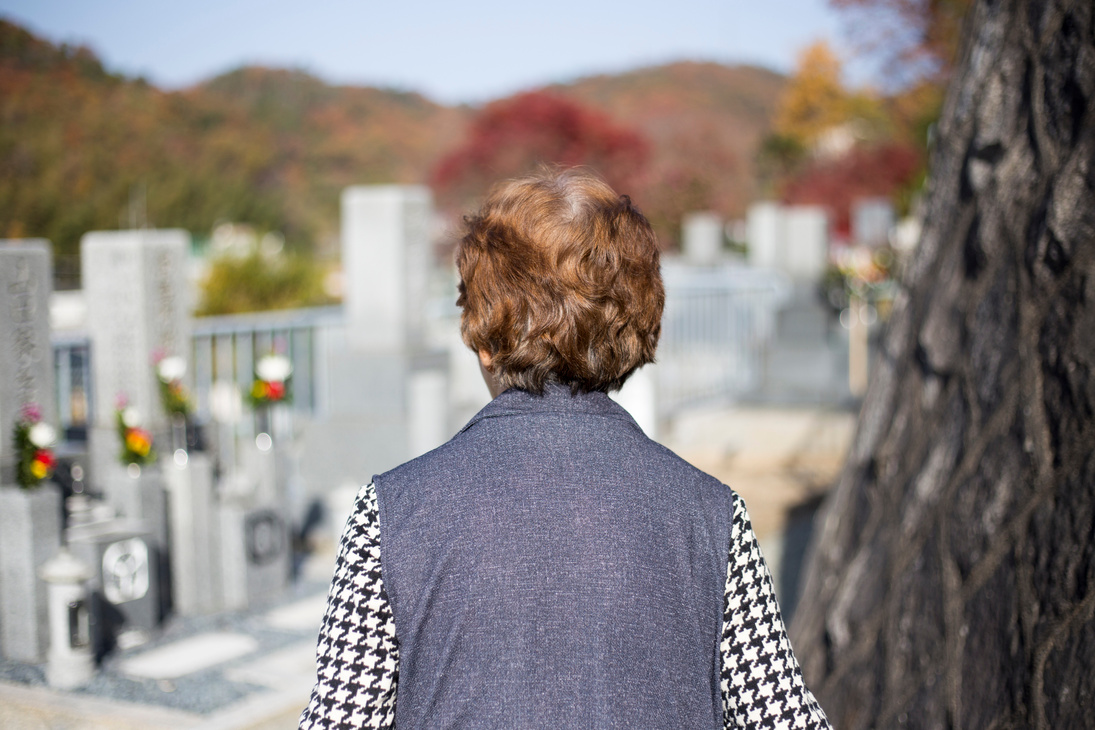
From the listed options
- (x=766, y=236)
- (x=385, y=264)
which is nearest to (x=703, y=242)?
(x=766, y=236)

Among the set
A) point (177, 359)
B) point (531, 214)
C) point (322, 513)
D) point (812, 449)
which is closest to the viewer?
point (531, 214)

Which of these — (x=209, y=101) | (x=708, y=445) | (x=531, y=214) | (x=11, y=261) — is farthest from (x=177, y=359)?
(x=209, y=101)

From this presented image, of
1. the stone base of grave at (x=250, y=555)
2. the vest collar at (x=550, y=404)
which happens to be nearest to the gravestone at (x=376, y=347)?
the stone base of grave at (x=250, y=555)

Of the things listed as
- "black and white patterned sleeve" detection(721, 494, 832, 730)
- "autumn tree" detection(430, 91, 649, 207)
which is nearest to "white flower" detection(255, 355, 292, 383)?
"black and white patterned sleeve" detection(721, 494, 832, 730)

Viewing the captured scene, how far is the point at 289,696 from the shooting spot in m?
4.27

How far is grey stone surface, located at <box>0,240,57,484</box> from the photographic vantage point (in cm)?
484

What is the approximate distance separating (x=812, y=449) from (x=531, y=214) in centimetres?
869

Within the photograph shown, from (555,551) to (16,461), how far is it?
4.36m

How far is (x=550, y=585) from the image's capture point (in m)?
1.32

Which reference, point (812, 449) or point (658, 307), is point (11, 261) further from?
point (812, 449)

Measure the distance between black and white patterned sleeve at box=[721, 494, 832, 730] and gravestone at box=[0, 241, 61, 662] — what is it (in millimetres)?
4137

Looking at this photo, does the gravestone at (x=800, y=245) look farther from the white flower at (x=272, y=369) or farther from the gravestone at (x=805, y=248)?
the white flower at (x=272, y=369)

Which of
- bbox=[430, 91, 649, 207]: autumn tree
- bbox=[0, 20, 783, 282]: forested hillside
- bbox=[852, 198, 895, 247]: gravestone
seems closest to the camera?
bbox=[852, 198, 895, 247]: gravestone

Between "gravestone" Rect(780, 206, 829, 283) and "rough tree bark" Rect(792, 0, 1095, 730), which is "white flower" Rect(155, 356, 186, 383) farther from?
"gravestone" Rect(780, 206, 829, 283)
